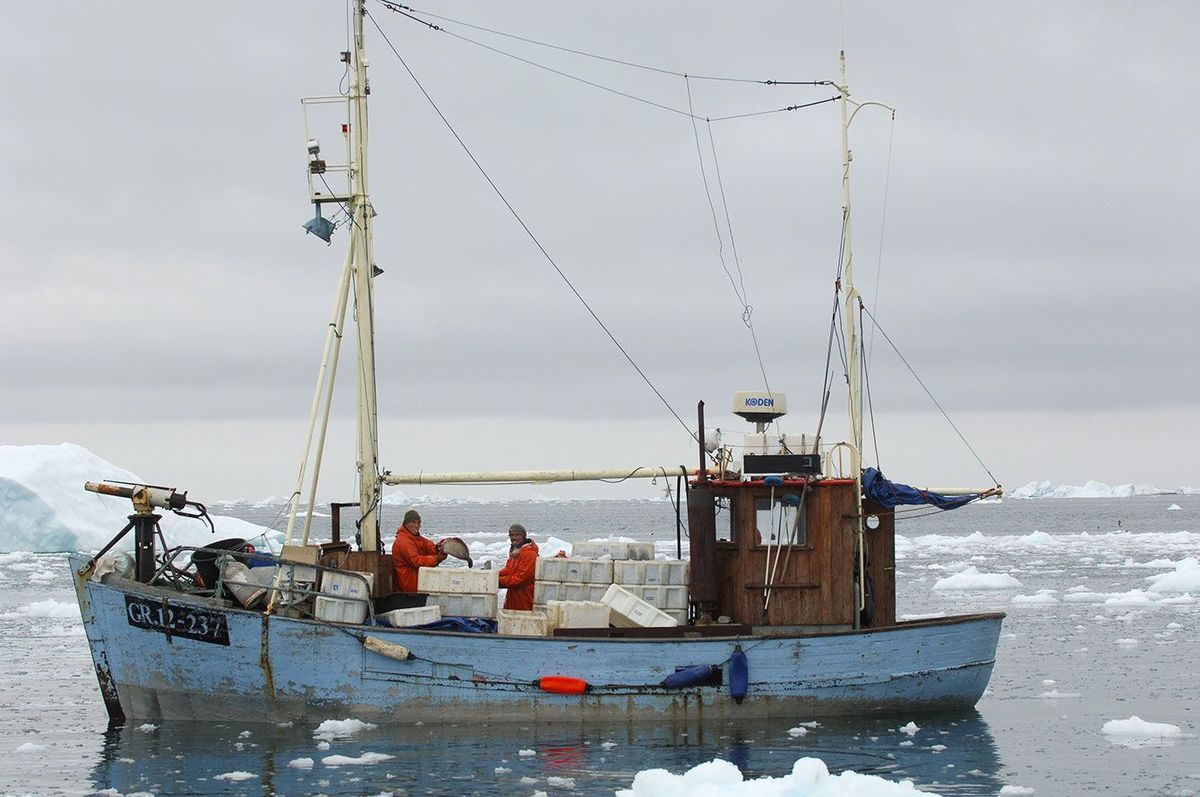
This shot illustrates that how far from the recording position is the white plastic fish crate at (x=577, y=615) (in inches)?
601

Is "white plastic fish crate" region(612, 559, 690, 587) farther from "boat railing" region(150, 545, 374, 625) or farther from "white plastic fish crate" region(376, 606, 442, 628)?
"boat railing" region(150, 545, 374, 625)

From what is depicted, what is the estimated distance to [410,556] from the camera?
1617 centimetres

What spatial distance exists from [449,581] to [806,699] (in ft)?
13.3

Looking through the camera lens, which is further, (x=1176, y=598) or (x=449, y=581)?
(x=1176, y=598)

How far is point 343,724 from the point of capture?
15000 millimetres

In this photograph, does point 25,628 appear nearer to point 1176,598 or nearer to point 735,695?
point 735,695

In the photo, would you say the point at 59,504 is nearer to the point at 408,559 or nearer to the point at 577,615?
the point at 408,559

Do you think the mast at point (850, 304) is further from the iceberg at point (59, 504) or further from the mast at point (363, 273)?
the iceberg at point (59, 504)

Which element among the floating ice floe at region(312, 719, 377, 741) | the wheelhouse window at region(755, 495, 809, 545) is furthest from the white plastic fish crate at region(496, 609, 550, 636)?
the wheelhouse window at region(755, 495, 809, 545)

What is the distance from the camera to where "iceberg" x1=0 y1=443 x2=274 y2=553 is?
5009 cm

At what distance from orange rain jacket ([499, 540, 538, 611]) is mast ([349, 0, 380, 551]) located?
5.44ft

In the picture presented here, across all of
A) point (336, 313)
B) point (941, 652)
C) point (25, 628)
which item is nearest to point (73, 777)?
point (336, 313)

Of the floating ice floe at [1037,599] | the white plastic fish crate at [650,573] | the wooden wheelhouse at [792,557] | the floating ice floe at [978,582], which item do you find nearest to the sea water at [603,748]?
the wooden wheelhouse at [792,557]

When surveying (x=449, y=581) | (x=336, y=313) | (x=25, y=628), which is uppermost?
(x=336, y=313)
